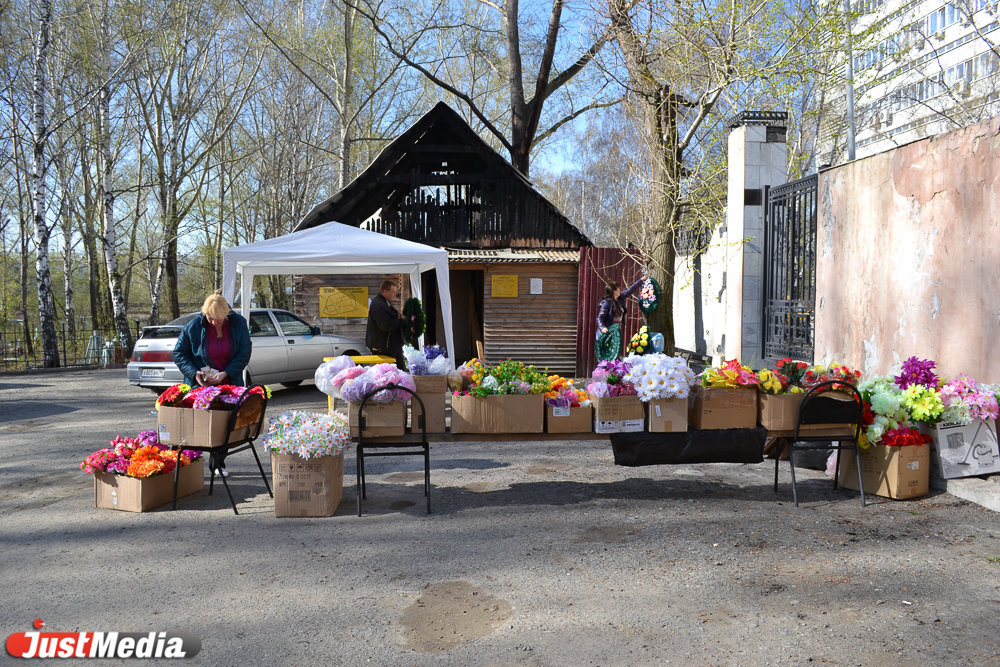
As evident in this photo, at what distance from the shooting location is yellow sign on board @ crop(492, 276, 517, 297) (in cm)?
1568

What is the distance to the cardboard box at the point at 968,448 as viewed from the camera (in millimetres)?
5859

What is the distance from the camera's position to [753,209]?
10305 millimetres

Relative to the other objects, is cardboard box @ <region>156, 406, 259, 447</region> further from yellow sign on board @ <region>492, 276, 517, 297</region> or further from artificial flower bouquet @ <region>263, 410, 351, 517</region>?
yellow sign on board @ <region>492, 276, 517, 297</region>

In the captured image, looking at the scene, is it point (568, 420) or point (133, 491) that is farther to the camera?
point (568, 420)

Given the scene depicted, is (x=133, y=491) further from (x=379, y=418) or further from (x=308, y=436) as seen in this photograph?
(x=379, y=418)

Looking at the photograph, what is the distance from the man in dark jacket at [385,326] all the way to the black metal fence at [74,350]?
513 inches

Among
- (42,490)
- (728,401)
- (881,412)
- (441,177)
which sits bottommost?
(42,490)

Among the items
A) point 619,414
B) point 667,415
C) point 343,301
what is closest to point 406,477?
point 619,414

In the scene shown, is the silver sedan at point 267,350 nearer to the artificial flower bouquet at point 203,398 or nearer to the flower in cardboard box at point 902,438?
the artificial flower bouquet at point 203,398

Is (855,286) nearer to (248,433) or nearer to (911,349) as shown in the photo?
(911,349)

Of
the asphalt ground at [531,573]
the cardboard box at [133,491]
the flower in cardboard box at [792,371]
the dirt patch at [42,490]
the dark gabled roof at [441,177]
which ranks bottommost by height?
the dirt patch at [42,490]

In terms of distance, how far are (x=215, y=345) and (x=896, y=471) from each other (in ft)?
20.3

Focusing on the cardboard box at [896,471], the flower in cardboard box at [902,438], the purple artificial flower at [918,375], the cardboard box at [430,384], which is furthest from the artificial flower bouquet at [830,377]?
the cardboard box at [430,384]

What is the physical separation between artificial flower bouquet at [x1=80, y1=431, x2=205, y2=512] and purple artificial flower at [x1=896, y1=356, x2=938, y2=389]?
6375 mm
